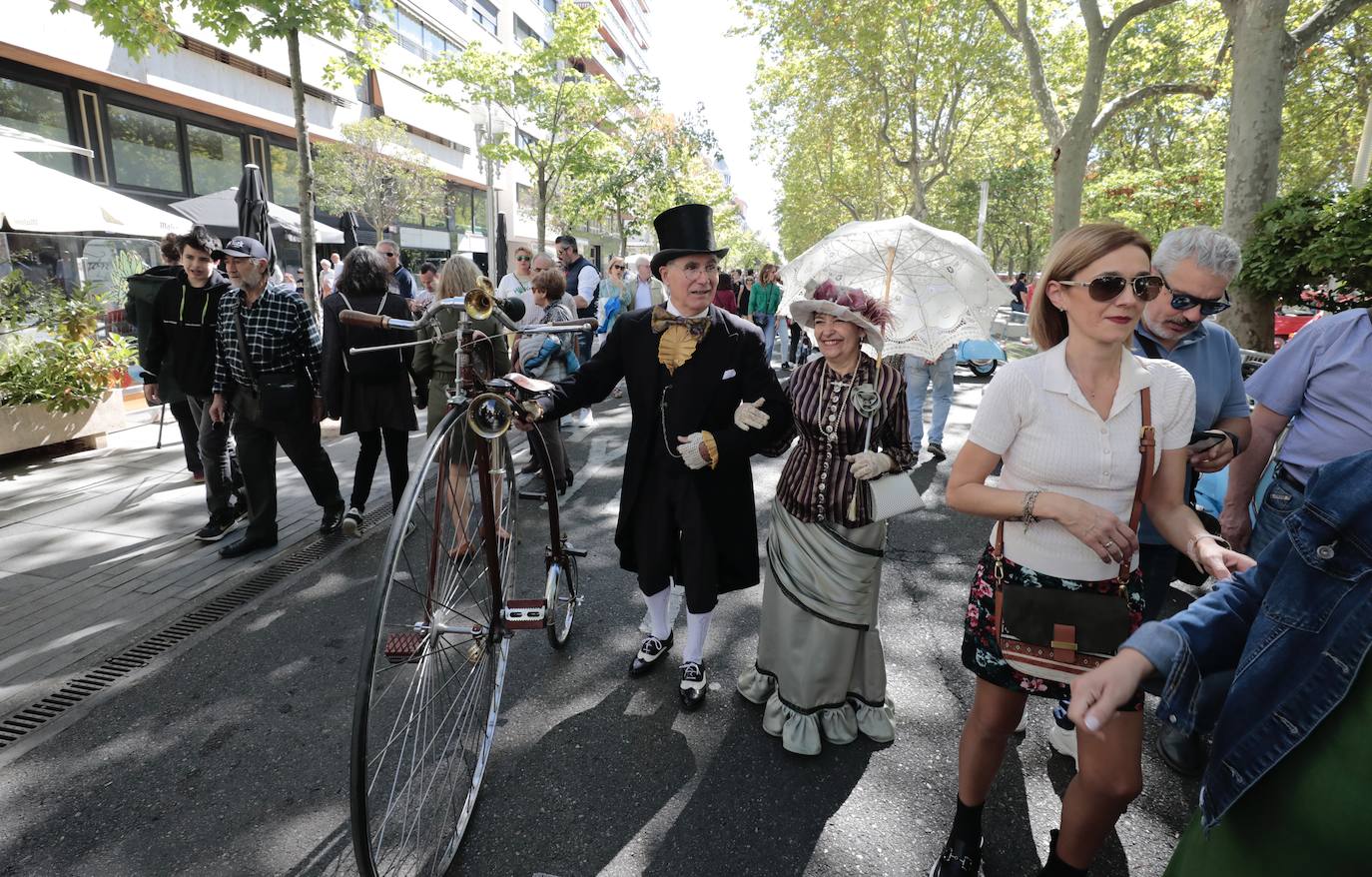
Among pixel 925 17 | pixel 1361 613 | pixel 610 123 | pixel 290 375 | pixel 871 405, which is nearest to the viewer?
pixel 1361 613

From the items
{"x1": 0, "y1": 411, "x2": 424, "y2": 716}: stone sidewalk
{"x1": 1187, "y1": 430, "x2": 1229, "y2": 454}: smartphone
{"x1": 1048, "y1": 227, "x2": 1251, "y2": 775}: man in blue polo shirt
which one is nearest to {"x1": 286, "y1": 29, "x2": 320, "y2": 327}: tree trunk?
{"x1": 0, "y1": 411, "x2": 424, "y2": 716}: stone sidewalk

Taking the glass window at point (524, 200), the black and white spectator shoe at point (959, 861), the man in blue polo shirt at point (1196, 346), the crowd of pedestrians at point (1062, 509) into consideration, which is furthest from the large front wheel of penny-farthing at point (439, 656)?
the glass window at point (524, 200)

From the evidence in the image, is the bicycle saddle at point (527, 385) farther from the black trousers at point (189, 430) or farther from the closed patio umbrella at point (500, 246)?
the closed patio umbrella at point (500, 246)

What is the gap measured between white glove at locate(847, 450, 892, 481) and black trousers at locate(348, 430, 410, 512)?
3.74 meters

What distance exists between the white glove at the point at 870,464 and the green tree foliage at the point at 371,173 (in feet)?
74.8

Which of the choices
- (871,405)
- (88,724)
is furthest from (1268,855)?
(88,724)

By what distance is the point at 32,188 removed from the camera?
7.00 m

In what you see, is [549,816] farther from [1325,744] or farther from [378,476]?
[378,476]

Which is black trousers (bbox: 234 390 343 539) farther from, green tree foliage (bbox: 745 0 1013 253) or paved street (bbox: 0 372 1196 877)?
green tree foliage (bbox: 745 0 1013 253)

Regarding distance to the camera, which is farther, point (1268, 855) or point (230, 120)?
point (230, 120)

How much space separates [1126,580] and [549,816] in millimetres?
2063

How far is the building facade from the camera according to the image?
14.3 m

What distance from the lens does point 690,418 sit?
3.07 metres

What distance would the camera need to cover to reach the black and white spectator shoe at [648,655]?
352 cm
